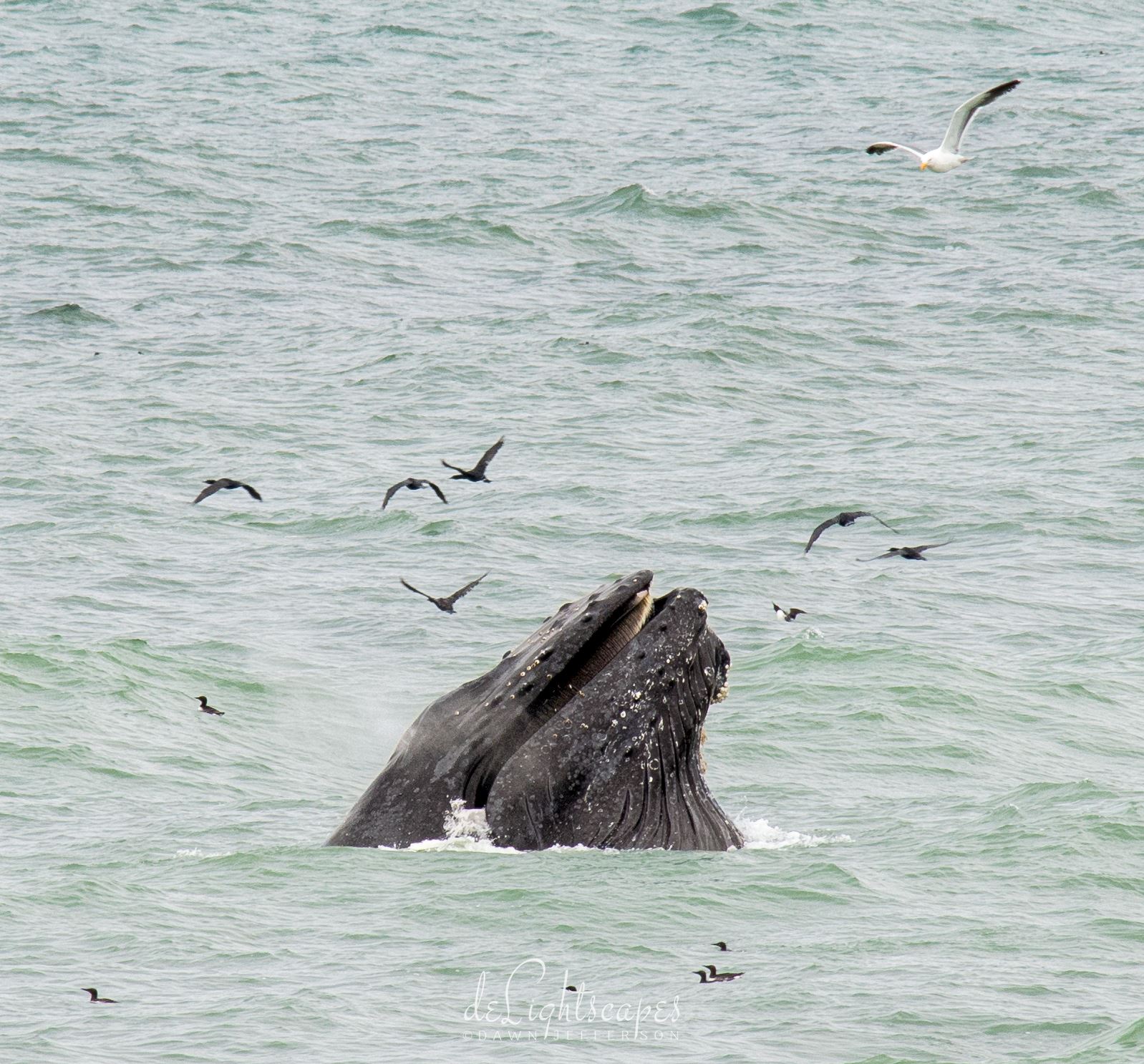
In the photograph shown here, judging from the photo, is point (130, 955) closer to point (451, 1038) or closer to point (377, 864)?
point (377, 864)

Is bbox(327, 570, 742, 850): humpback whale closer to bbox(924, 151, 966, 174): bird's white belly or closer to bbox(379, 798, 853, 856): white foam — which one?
bbox(379, 798, 853, 856): white foam

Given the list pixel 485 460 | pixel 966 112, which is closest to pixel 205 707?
pixel 485 460

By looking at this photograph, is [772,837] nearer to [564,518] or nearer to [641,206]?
Answer: [564,518]

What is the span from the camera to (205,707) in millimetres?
19719

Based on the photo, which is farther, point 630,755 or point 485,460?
point 485,460

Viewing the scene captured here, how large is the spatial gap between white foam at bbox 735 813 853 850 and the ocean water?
10 cm

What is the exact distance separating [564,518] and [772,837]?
13.7 m

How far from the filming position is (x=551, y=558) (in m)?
26.9

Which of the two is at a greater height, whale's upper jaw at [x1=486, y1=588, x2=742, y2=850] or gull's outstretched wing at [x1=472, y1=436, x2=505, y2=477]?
whale's upper jaw at [x1=486, y1=588, x2=742, y2=850]

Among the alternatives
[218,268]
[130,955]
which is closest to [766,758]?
[130,955]

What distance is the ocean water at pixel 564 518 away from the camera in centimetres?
1213

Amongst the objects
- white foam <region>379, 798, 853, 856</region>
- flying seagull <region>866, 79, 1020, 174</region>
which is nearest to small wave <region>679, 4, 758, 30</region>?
flying seagull <region>866, 79, 1020, 174</region>

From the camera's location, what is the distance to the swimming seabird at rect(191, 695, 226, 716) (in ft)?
63.7

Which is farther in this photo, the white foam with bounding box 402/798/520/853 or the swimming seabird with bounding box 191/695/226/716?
the swimming seabird with bounding box 191/695/226/716
